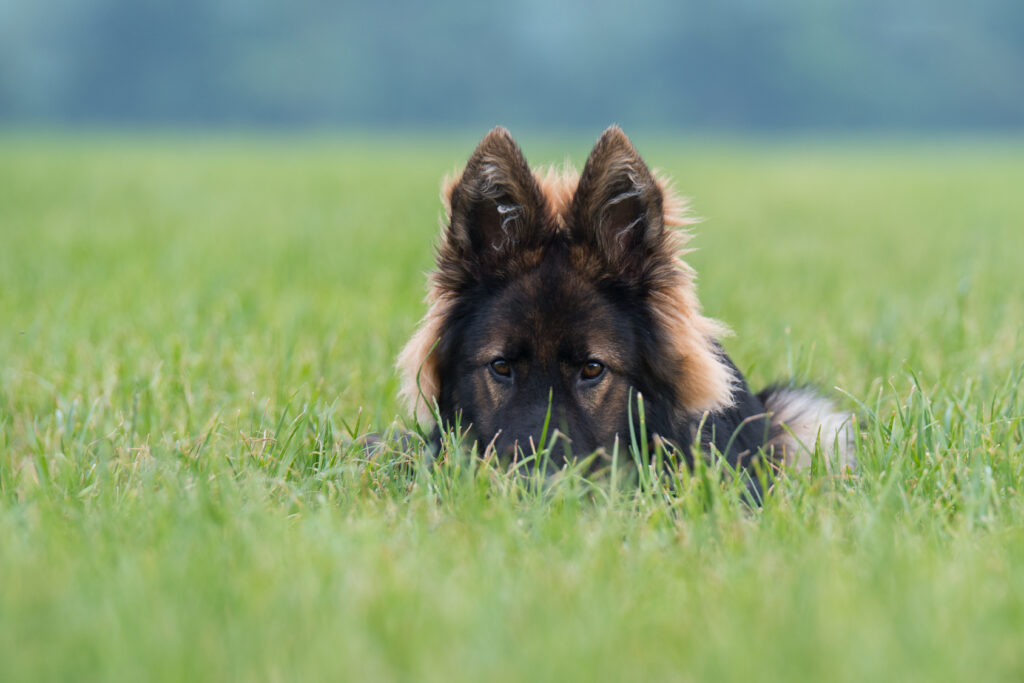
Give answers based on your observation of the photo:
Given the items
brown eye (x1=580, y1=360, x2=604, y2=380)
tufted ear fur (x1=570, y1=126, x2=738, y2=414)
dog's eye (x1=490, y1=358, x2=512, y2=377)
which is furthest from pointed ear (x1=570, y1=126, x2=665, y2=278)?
dog's eye (x1=490, y1=358, x2=512, y2=377)

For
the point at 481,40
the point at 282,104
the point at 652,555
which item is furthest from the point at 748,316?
the point at 481,40

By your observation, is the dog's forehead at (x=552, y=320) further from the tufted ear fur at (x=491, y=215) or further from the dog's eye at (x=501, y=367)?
the tufted ear fur at (x=491, y=215)

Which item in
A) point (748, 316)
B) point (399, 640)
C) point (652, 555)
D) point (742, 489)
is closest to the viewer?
point (399, 640)

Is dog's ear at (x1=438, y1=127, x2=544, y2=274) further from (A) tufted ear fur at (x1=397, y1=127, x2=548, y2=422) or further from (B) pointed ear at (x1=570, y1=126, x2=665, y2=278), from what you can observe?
(B) pointed ear at (x1=570, y1=126, x2=665, y2=278)

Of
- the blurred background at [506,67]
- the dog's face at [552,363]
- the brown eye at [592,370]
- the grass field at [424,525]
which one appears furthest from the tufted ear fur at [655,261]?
the blurred background at [506,67]

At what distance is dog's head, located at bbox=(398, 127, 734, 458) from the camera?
3.75 m

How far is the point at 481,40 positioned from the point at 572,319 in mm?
86136

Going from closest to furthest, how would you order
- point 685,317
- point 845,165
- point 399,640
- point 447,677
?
point 447,677 → point 399,640 → point 685,317 → point 845,165

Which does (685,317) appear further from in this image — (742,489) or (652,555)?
(652,555)

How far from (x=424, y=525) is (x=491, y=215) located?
Result: 152 cm

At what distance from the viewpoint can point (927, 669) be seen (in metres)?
2.07

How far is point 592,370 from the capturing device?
148 inches

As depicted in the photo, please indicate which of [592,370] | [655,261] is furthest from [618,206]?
[592,370]

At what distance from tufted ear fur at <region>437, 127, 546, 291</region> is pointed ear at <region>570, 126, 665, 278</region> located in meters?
0.19
